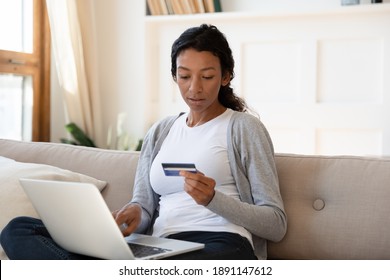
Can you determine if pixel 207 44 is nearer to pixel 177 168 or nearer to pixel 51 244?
pixel 177 168

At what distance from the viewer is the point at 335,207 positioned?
5.83ft

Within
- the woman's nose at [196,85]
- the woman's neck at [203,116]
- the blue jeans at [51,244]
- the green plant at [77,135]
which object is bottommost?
the blue jeans at [51,244]

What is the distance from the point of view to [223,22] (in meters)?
3.76

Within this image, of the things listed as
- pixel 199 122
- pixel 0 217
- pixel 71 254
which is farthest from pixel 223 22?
pixel 71 254

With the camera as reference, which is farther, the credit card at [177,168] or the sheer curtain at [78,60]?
the sheer curtain at [78,60]

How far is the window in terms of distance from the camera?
3.67m

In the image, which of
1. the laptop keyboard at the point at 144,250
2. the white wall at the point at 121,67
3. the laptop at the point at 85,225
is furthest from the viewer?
the white wall at the point at 121,67

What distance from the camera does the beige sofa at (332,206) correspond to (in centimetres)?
172

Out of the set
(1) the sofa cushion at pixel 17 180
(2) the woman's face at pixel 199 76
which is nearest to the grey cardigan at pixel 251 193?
(2) the woman's face at pixel 199 76

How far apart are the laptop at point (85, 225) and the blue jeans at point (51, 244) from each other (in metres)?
0.02

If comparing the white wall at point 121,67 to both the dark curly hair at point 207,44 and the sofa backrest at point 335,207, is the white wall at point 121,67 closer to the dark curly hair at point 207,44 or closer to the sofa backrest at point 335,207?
the dark curly hair at point 207,44

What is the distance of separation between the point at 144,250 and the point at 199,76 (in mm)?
539
